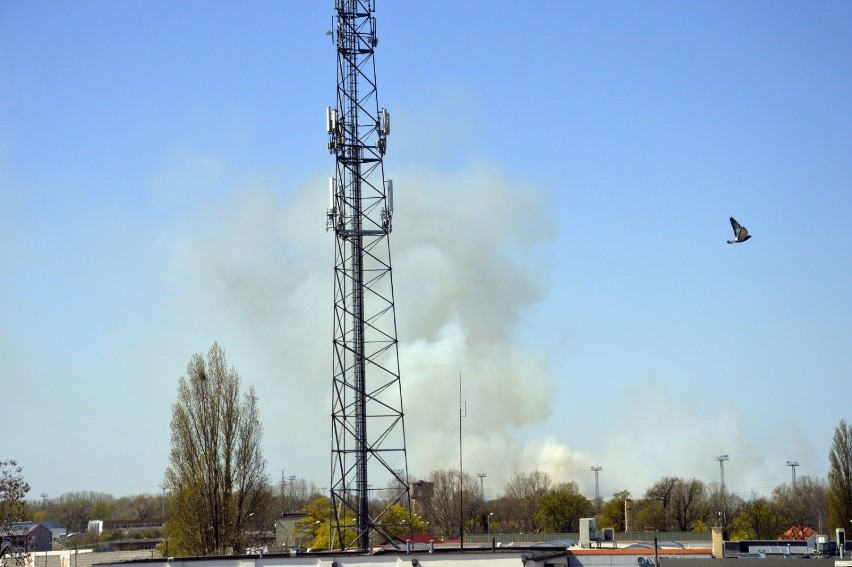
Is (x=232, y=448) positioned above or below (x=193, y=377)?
below

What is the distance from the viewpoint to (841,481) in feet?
268

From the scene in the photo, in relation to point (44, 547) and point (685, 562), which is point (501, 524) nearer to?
point (44, 547)

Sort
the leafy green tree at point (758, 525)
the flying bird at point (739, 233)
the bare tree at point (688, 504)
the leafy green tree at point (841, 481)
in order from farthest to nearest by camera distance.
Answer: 1. the bare tree at point (688, 504)
2. the leafy green tree at point (758, 525)
3. the leafy green tree at point (841, 481)
4. the flying bird at point (739, 233)

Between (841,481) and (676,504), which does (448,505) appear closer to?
(676,504)

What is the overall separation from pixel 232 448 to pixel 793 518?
7887 cm

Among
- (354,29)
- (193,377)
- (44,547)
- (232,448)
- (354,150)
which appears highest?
(354,29)

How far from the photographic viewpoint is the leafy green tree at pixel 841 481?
79125 mm

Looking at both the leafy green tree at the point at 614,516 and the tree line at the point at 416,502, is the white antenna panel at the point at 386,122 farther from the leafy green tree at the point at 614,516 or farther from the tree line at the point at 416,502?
the leafy green tree at the point at 614,516

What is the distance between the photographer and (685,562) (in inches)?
1561

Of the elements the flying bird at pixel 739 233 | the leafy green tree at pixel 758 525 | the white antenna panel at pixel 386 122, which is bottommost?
the leafy green tree at pixel 758 525

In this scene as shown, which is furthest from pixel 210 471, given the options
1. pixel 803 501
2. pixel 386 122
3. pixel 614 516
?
pixel 803 501

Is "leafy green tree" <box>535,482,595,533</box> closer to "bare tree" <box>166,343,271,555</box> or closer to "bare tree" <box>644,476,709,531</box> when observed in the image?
"bare tree" <box>644,476,709,531</box>

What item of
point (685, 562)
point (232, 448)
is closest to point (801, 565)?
point (685, 562)

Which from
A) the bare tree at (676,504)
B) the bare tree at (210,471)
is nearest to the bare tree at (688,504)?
the bare tree at (676,504)
